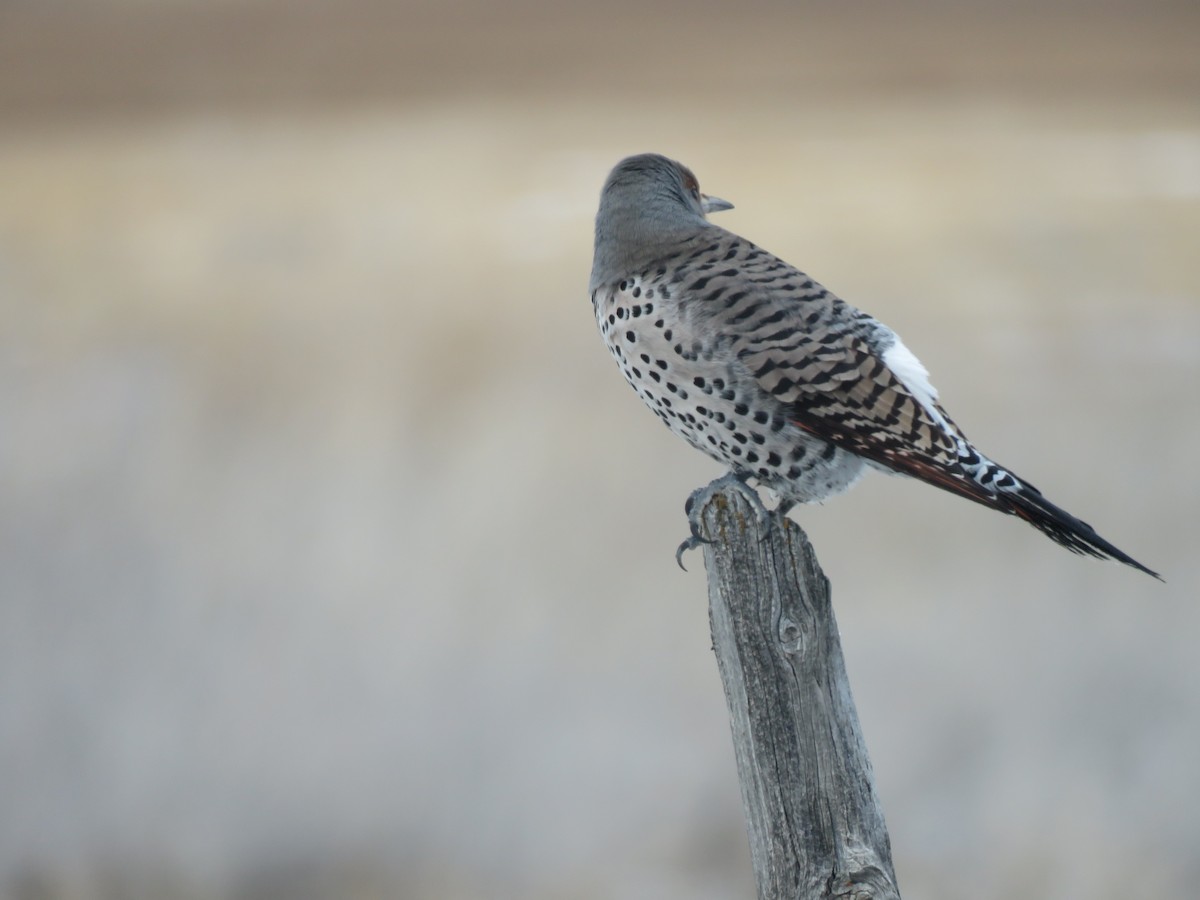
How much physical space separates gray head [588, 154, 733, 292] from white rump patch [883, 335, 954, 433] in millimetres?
511

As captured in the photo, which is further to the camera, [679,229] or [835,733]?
[679,229]

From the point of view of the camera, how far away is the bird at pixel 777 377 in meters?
2.08

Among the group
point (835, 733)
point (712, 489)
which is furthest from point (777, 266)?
point (835, 733)

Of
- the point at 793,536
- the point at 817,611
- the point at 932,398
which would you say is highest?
the point at 932,398

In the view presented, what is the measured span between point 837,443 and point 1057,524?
1.38 ft

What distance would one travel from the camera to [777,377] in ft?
6.99

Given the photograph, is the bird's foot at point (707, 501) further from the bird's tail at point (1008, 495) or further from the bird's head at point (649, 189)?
the bird's head at point (649, 189)

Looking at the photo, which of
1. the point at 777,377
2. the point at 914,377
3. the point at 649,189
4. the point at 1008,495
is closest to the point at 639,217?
the point at 649,189

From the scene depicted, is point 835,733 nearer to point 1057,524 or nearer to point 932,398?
point 1057,524

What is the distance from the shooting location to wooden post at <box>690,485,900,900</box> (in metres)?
1.93

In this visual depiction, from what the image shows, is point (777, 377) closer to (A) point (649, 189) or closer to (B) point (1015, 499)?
(B) point (1015, 499)

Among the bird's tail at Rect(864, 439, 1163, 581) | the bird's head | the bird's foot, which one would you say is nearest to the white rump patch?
the bird's tail at Rect(864, 439, 1163, 581)

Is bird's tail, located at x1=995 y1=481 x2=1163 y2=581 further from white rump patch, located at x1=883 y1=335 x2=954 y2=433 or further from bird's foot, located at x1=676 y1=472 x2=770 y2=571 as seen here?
bird's foot, located at x1=676 y1=472 x2=770 y2=571

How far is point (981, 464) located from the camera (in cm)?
208
